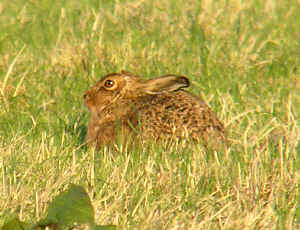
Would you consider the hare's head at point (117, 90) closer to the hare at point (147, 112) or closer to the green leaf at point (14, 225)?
the hare at point (147, 112)

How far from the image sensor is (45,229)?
3238mm

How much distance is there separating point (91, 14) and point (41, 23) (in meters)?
0.56

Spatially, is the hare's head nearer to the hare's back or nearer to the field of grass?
the field of grass

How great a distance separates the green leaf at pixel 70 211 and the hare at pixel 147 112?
5.59 feet

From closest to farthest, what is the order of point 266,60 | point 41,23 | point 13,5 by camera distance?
point 266,60
point 41,23
point 13,5

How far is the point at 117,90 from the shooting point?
237 inches

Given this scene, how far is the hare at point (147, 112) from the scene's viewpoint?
5.05 m

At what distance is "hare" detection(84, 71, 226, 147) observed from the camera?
16.6ft

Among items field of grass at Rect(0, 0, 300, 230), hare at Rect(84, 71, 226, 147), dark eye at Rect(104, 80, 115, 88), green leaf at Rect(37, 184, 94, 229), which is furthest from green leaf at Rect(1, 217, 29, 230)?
dark eye at Rect(104, 80, 115, 88)

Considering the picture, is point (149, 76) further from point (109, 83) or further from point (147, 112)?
point (147, 112)

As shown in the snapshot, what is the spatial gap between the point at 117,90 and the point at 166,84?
49 cm

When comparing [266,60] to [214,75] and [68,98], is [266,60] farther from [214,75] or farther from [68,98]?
[68,98]

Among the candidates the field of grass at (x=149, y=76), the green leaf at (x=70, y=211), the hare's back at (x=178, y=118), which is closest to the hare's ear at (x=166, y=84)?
the hare's back at (x=178, y=118)

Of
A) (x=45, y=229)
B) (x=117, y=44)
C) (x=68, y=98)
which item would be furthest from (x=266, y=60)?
(x=45, y=229)
